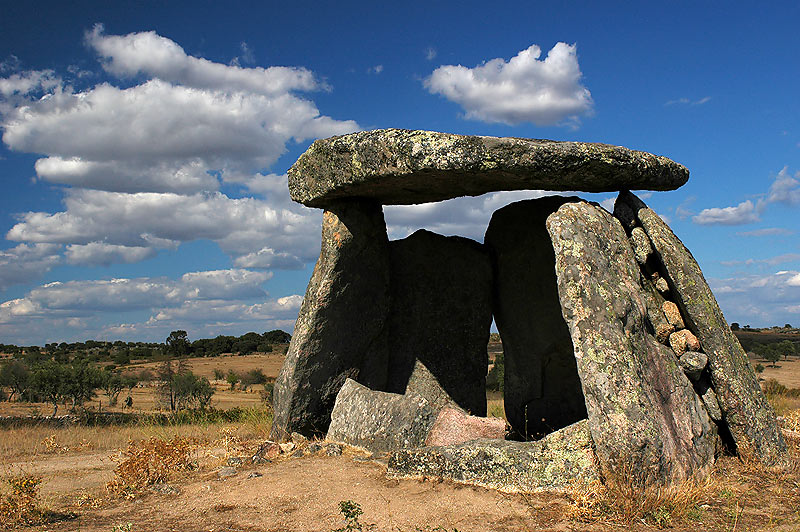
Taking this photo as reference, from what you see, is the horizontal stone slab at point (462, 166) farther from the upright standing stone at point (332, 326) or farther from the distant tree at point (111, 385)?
the distant tree at point (111, 385)

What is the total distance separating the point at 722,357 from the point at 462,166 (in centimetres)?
356

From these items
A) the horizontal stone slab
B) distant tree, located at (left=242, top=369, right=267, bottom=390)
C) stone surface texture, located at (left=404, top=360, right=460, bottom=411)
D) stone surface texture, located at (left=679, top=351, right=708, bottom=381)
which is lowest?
→ distant tree, located at (left=242, top=369, right=267, bottom=390)

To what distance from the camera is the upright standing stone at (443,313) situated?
9922mm

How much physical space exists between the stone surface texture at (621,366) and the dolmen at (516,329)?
2 cm

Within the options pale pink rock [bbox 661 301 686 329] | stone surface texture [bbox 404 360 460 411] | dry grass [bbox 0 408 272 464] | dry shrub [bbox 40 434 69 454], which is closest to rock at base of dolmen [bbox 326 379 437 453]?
stone surface texture [bbox 404 360 460 411]

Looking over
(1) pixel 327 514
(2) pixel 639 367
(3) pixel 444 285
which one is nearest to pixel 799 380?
(3) pixel 444 285

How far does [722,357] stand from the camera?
707cm

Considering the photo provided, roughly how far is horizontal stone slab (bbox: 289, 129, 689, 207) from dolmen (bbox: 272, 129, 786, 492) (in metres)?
0.02

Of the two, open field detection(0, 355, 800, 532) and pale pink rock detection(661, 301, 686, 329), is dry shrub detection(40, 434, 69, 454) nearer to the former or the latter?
open field detection(0, 355, 800, 532)

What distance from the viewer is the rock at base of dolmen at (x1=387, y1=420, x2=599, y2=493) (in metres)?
5.75

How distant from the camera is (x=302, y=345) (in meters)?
8.64

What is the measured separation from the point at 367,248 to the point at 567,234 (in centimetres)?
339

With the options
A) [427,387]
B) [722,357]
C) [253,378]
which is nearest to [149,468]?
[427,387]

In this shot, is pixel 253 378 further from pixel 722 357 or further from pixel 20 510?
pixel 722 357
